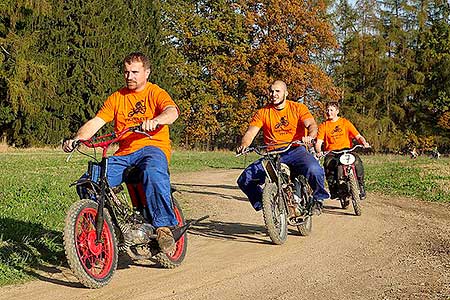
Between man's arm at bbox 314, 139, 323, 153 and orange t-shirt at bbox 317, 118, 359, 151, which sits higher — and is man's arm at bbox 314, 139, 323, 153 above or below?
below

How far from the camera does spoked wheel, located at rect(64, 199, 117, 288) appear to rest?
5418 mm

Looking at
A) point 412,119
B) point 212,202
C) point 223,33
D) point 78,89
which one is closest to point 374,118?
point 412,119

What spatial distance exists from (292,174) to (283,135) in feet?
1.95

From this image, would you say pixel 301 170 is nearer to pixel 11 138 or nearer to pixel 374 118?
pixel 11 138

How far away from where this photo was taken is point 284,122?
8.76 metres

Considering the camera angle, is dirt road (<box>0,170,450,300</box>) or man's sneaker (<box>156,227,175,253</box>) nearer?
dirt road (<box>0,170,450,300</box>)

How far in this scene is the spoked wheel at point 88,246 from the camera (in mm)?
5418

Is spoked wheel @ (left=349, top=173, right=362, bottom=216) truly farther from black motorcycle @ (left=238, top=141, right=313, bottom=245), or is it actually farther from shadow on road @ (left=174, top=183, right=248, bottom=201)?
shadow on road @ (left=174, top=183, right=248, bottom=201)

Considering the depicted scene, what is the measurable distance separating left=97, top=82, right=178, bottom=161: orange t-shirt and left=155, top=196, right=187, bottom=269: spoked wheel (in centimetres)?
78

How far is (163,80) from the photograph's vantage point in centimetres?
4562

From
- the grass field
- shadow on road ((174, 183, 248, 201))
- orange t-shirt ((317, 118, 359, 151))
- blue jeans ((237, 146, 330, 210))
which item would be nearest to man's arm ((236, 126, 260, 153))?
blue jeans ((237, 146, 330, 210))

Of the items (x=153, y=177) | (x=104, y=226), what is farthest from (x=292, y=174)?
(x=104, y=226)

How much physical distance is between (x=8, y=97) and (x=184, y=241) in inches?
1221

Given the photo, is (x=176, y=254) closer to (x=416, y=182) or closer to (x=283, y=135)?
(x=283, y=135)
